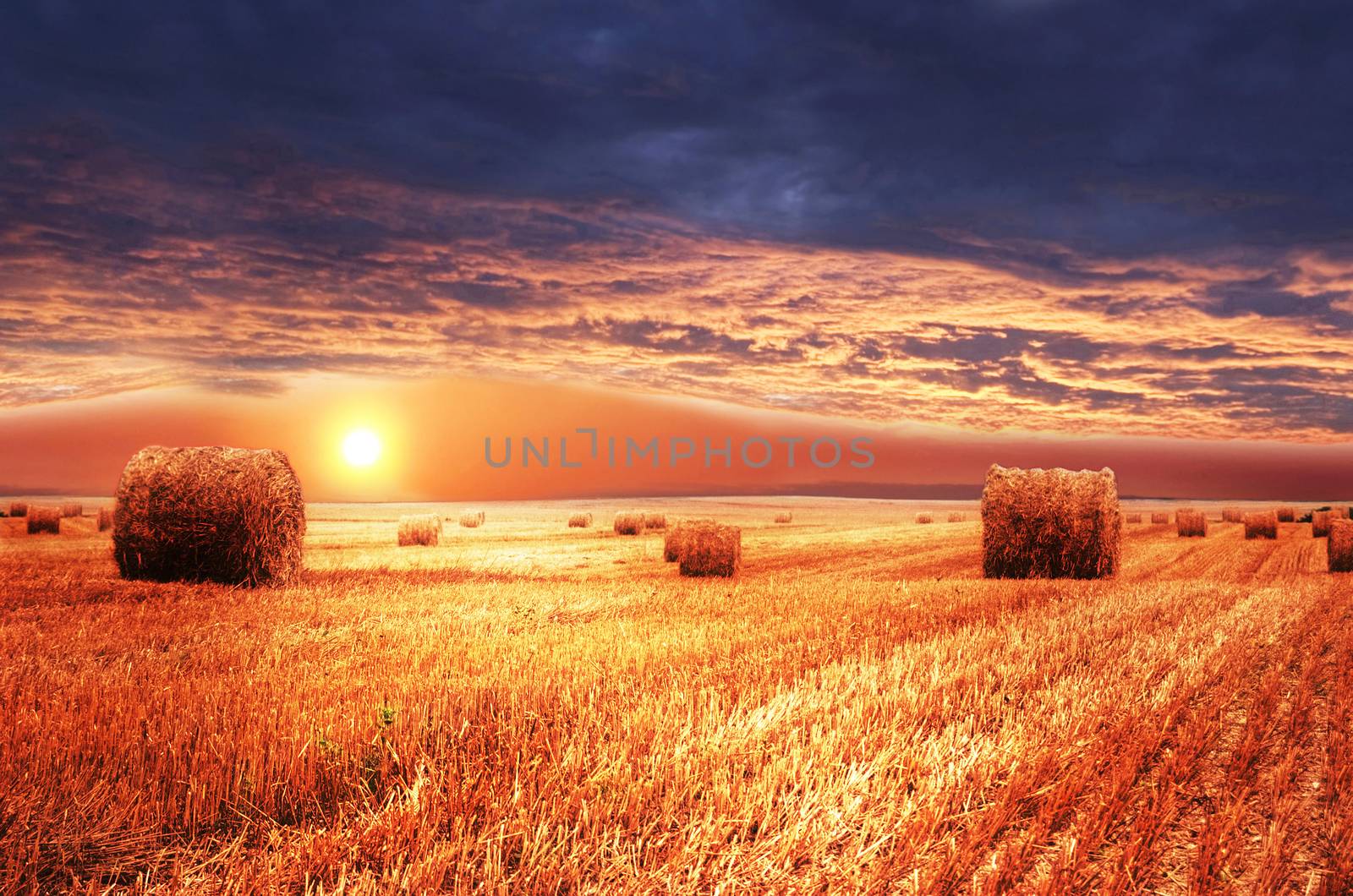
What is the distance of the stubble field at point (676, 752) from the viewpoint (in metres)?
3.55

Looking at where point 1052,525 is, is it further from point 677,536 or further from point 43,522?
point 43,522

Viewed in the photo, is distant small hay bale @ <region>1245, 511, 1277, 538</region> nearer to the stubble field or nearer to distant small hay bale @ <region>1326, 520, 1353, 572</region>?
distant small hay bale @ <region>1326, 520, 1353, 572</region>

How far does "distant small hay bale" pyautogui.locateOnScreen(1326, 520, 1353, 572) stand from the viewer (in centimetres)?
2002

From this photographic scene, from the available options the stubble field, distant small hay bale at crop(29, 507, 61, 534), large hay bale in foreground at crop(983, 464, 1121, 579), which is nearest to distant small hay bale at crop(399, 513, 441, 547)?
distant small hay bale at crop(29, 507, 61, 534)

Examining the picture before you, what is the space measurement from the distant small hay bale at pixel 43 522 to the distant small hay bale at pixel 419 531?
37.9ft

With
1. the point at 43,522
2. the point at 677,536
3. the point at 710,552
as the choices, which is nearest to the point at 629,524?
the point at 677,536

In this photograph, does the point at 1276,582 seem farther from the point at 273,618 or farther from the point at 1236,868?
the point at 273,618

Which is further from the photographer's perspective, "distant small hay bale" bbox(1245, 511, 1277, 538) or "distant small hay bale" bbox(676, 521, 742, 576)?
"distant small hay bale" bbox(1245, 511, 1277, 538)

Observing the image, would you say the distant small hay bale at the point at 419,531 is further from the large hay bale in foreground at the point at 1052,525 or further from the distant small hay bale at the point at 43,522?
the large hay bale in foreground at the point at 1052,525

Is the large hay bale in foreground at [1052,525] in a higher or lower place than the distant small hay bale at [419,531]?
higher

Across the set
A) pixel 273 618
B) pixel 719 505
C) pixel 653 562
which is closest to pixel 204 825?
pixel 273 618

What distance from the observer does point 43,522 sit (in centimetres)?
2802

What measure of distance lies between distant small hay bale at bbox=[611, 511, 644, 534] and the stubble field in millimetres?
21443

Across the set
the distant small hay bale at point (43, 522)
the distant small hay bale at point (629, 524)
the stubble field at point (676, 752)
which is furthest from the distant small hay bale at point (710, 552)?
the distant small hay bale at point (43, 522)
